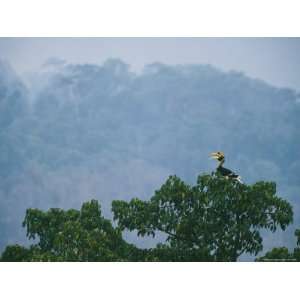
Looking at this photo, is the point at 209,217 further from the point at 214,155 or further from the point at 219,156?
the point at 214,155

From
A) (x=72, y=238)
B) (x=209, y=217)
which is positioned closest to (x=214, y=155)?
(x=209, y=217)

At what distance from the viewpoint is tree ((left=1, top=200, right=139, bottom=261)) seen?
812cm

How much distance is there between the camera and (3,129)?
9328 mm

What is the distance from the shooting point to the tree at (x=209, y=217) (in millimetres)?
8422

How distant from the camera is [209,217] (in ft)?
27.8

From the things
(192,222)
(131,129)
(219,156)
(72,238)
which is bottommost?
(72,238)

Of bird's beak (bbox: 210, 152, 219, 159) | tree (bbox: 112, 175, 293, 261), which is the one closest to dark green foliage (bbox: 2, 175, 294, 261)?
tree (bbox: 112, 175, 293, 261)

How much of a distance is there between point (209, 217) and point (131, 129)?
63.7 inches

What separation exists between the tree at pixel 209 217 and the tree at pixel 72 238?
21 cm

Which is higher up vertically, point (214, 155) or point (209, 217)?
point (214, 155)

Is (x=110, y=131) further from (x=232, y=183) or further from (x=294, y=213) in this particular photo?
(x=294, y=213)

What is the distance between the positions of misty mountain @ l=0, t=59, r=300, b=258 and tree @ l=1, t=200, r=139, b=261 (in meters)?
0.43
